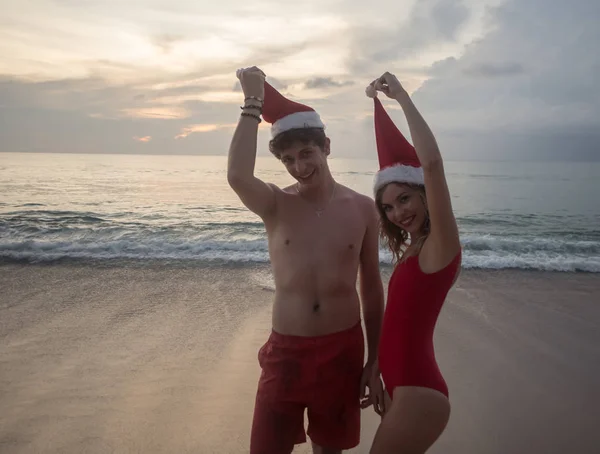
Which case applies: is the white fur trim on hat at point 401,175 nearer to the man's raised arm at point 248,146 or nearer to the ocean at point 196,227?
the man's raised arm at point 248,146

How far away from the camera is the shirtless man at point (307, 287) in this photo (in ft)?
7.51

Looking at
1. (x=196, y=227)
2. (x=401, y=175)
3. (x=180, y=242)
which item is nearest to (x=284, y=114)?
(x=401, y=175)

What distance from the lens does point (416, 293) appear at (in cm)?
198

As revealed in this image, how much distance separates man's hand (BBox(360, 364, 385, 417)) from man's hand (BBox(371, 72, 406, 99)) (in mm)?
1351

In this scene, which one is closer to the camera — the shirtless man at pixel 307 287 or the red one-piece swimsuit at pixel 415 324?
the red one-piece swimsuit at pixel 415 324

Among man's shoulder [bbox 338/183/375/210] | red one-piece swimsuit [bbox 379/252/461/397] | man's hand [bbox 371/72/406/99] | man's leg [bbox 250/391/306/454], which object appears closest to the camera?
red one-piece swimsuit [bbox 379/252/461/397]

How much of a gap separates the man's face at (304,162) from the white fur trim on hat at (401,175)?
345 mm

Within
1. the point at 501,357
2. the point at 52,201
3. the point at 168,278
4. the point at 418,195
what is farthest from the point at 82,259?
the point at 52,201

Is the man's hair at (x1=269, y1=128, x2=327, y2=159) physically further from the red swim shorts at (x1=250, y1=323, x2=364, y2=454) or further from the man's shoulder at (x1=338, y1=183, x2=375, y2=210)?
the red swim shorts at (x1=250, y1=323, x2=364, y2=454)

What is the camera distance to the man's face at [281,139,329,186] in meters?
2.36

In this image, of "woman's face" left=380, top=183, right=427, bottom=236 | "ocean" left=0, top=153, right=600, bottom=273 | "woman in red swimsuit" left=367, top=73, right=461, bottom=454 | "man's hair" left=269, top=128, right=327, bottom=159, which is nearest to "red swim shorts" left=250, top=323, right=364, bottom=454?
"woman in red swimsuit" left=367, top=73, right=461, bottom=454

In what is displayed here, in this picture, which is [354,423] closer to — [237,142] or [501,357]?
[237,142]

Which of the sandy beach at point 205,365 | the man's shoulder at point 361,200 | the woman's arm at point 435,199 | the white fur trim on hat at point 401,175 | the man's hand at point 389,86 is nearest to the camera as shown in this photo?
the woman's arm at point 435,199

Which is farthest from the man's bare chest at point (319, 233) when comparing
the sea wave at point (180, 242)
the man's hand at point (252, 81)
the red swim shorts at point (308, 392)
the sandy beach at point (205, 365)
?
the sea wave at point (180, 242)
